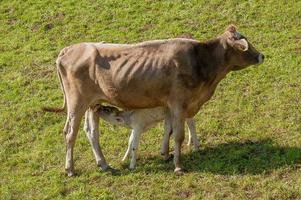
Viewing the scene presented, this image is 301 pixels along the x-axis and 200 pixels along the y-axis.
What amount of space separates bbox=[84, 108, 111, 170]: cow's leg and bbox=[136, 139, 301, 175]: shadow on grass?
0.63 m

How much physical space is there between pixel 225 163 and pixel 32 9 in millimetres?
9571

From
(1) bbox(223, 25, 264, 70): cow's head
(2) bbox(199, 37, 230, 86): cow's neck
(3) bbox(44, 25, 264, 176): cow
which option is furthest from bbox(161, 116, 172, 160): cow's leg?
(1) bbox(223, 25, 264, 70): cow's head

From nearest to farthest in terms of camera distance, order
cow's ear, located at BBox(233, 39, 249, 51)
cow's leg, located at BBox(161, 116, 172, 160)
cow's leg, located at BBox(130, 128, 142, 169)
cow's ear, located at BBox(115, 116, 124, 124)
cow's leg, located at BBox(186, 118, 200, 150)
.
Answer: cow's ear, located at BBox(233, 39, 249, 51), cow's leg, located at BBox(130, 128, 142, 169), cow's leg, located at BBox(161, 116, 172, 160), cow's ear, located at BBox(115, 116, 124, 124), cow's leg, located at BBox(186, 118, 200, 150)

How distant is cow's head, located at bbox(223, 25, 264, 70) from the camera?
412 inches

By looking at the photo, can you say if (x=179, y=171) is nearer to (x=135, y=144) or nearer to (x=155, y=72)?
(x=135, y=144)

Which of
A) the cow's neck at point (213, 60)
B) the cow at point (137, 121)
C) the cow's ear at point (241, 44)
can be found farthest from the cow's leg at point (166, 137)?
the cow's ear at point (241, 44)

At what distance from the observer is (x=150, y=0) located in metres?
18.0

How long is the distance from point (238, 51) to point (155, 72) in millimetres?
1402

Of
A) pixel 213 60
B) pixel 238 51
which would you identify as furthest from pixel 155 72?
pixel 238 51

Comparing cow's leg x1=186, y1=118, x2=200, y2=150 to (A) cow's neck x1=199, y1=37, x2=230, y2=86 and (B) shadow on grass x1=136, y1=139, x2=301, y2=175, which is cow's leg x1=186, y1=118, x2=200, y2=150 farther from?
(A) cow's neck x1=199, y1=37, x2=230, y2=86

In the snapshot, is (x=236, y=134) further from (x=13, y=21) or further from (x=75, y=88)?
(x=13, y=21)

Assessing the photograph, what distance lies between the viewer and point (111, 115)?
11141 mm

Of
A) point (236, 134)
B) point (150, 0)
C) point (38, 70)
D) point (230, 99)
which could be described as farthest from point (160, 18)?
point (236, 134)

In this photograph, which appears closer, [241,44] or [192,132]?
[241,44]
